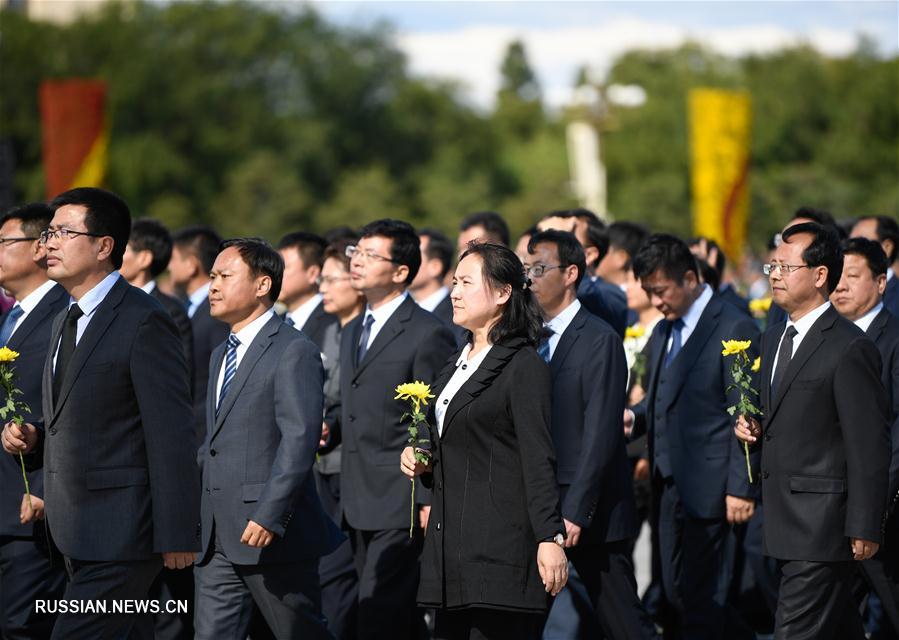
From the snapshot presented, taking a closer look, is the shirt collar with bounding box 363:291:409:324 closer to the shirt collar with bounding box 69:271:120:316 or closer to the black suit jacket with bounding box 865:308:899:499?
the shirt collar with bounding box 69:271:120:316

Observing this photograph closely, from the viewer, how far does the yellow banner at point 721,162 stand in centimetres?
2439

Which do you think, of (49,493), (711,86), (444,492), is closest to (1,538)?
(49,493)

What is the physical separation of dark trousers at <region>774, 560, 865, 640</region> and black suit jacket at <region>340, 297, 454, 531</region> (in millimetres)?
2329

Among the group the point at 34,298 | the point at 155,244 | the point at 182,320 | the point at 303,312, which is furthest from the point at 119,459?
the point at 155,244

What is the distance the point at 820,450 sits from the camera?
6211 mm

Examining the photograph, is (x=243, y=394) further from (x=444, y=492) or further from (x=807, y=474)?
(x=807, y=474)

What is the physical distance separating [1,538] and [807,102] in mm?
55696

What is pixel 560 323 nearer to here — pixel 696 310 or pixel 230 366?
pixel 696 310

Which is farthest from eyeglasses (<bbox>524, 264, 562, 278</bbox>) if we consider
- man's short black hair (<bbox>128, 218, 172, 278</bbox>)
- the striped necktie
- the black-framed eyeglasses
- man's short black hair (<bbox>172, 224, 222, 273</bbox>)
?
man's short black hair (<bbox>172, 224, 222, 273</bbox>)

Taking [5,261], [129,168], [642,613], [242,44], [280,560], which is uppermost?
[242,44]

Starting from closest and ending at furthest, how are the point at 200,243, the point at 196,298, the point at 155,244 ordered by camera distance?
the point at 155,244, the point at 196,298, the point at 200,243

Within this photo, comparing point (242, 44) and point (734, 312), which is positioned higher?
point (242, 44)

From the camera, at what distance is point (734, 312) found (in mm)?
8062

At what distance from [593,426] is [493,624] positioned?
4.22 feet
